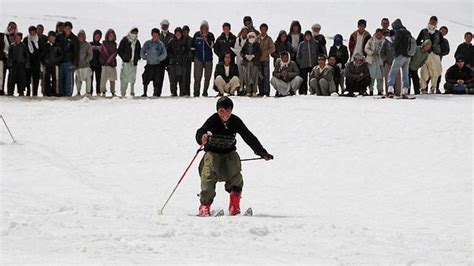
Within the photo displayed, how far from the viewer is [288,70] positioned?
15.8 meters

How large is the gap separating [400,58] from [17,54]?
770 centimetres

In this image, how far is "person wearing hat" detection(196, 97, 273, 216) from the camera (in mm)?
7453

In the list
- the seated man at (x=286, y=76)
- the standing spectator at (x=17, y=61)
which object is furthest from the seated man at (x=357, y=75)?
the standing spectator at (x=17, y=61)

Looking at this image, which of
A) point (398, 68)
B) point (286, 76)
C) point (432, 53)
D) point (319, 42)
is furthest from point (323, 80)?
point (432, 53)

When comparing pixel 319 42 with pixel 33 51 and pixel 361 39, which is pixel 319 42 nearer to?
pixel 361 39

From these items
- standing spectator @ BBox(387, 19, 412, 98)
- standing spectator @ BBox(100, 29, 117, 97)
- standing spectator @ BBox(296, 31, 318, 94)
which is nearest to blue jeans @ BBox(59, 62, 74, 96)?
standing spectator @ BBox(100, 29, 117, 97)

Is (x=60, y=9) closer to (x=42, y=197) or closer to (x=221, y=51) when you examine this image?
(x=221, y=51)

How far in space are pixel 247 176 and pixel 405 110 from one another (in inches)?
180

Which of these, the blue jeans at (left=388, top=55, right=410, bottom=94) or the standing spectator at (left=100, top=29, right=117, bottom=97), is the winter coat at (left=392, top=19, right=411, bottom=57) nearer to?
the blue jeans at (left=388, top=55, right=410, bottom=94)

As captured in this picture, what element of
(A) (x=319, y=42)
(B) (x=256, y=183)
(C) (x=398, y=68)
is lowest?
(B) (x=256, y=183)

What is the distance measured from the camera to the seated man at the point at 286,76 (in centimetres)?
1570

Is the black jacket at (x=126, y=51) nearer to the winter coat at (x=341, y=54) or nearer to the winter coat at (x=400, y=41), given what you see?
the winter coat at (x=341, y=54)

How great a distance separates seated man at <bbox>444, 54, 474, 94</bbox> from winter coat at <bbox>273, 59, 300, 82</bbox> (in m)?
3.27

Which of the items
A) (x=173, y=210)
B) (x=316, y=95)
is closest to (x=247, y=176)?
(x=173, y=210)
